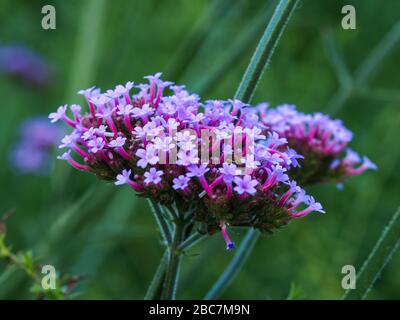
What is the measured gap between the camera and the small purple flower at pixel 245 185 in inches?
53.0

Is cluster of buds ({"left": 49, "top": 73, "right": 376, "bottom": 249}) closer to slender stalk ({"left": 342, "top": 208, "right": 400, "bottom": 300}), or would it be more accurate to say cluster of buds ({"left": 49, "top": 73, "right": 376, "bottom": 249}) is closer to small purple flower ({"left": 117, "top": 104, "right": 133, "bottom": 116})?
small purple flower ({"left": 117, "top": 104, "right": 133, "bottom": 116})

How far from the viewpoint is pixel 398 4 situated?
4152mm

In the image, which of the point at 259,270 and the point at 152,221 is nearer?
the point at 259,270

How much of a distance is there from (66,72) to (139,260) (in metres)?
1.63

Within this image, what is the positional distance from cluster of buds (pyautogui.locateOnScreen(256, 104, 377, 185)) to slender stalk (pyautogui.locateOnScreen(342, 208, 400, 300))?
32 centimetres

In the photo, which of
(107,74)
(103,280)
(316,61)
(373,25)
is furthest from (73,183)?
(373,25)

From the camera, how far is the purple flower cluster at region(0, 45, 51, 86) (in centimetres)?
440

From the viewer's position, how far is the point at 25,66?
4438mm

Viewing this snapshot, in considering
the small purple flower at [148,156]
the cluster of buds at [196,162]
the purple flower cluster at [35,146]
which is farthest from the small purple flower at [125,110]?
the purple flower cluster at [35,146]

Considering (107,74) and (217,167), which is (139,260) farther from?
(217,167)

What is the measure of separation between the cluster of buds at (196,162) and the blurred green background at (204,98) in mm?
808

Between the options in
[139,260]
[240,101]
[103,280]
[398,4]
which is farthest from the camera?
[398,4]

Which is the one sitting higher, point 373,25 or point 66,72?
point 373,25

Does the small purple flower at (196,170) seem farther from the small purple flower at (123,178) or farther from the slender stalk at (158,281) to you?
the slender stalk at (158,281)
